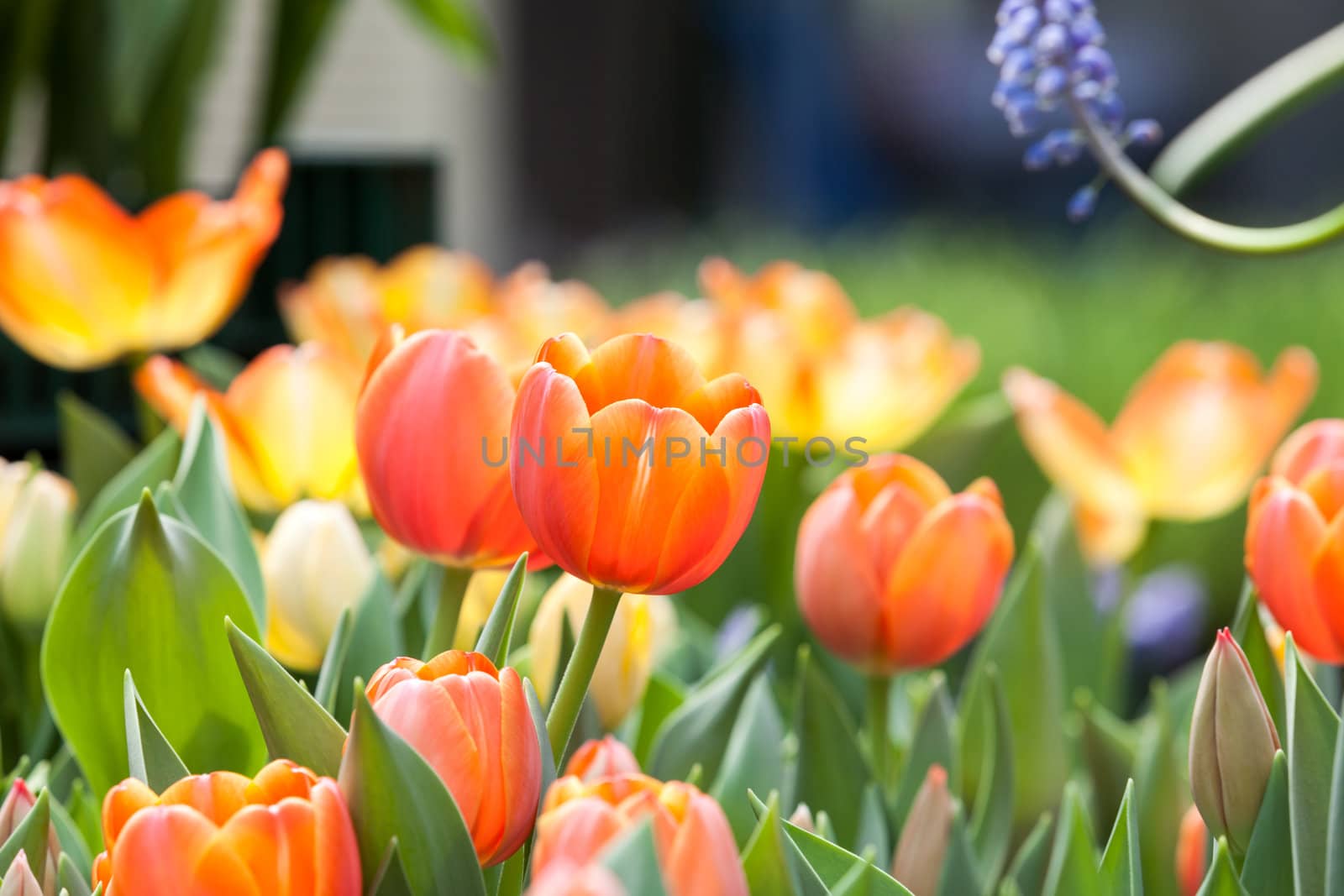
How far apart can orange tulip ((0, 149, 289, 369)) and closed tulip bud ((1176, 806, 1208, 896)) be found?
408mm

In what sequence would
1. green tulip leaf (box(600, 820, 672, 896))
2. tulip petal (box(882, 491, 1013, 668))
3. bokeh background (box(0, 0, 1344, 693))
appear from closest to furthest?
1. green tulip leaf (box(600, 820, 672, 896))
2. tulip petal (box(882, 491, 1013, 668))
3. bokeh background (box(0, 0, 1344, 693))

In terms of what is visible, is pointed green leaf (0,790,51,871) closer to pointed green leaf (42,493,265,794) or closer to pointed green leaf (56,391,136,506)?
pointed green leaf (42,493,265,794)

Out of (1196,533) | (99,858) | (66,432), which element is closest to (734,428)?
(99,858)

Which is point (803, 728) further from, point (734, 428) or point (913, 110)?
point (913, 110)

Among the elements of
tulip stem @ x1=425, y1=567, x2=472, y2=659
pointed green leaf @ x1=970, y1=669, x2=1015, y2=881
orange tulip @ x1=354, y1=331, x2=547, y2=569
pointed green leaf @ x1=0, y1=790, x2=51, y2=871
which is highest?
orange tulip @ x1=354, y1=331, x2=547, y2=569

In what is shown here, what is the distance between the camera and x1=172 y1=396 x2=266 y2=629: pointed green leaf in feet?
1.46

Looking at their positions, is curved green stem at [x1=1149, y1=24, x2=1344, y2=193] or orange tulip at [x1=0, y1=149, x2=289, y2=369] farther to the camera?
orange tulip at [x1=0, y1=149, x2=289, y2=369]

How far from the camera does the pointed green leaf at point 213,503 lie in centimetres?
44

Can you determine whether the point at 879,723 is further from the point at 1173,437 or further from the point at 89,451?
the point at 89,451

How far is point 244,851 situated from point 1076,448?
17.7 inches

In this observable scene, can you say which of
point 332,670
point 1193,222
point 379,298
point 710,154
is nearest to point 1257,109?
point 1193,222

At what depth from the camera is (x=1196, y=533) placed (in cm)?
128

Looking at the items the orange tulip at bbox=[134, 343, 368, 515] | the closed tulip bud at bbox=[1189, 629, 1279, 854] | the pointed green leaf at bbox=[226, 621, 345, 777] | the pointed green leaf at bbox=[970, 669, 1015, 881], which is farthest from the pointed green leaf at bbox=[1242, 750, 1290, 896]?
the orange tulip at bbox=[134, 343, 368, 515]

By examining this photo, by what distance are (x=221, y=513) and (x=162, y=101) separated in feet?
2.39
